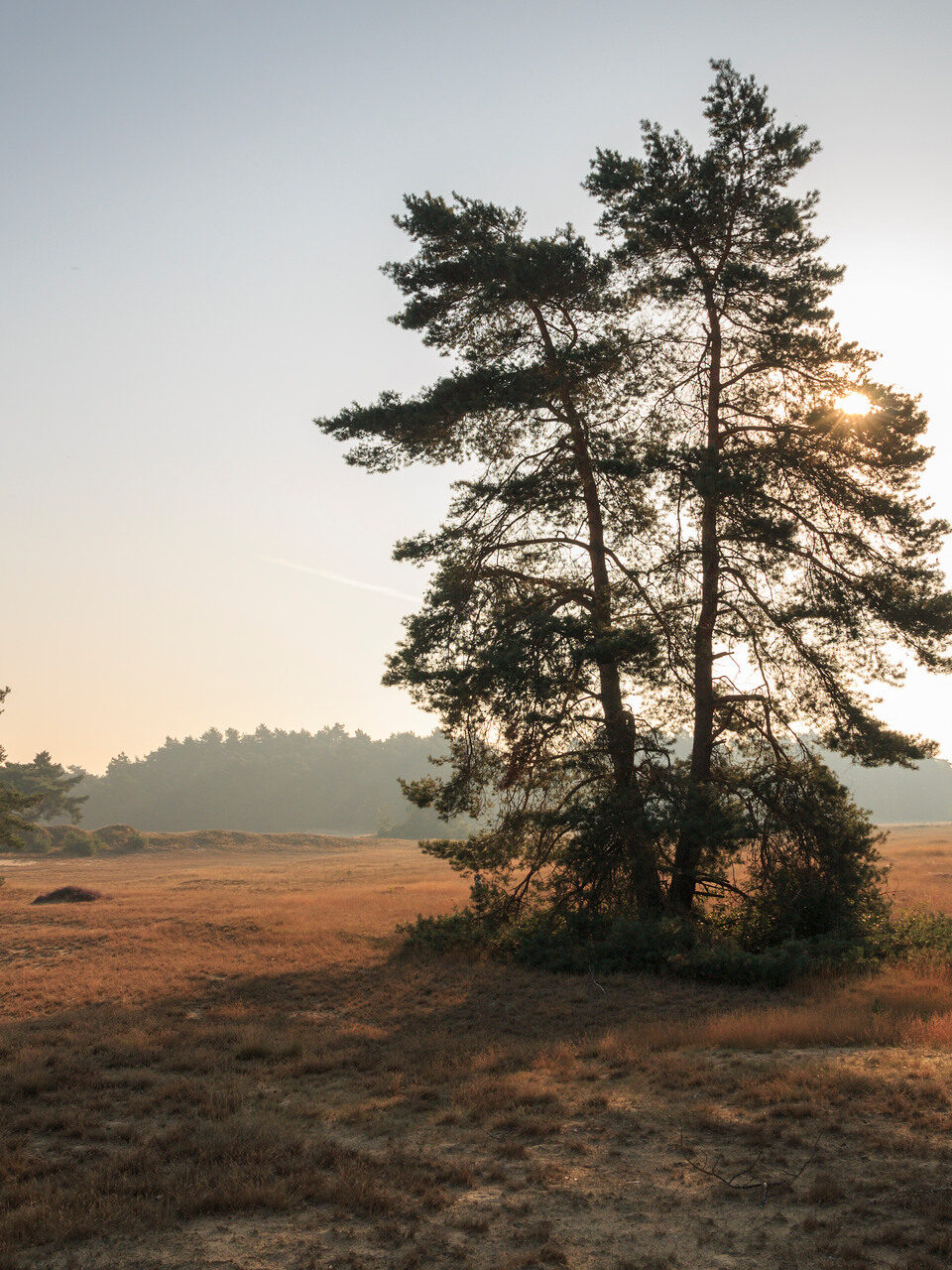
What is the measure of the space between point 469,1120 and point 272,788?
5654 inches

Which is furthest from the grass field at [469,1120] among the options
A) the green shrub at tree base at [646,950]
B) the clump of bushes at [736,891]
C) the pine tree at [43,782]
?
the pine tree at [43,782]

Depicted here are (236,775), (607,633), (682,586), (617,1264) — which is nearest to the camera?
(617,1264)

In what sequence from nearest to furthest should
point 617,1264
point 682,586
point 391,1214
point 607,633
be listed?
point 617,1264, point 391,1214, point 607,633, point 682,586

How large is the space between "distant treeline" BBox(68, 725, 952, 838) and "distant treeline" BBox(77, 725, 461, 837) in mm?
175

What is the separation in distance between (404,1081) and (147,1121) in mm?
2868

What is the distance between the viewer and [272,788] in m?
146

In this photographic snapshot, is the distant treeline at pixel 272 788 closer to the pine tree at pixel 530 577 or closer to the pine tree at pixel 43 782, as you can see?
the pine tree at pixel 43 782

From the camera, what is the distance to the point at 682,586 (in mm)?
19094

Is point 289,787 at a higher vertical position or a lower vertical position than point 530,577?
lower

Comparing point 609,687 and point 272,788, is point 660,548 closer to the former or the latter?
point 609,687

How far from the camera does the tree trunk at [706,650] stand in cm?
1769

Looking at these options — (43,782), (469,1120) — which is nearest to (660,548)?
(469,1120)

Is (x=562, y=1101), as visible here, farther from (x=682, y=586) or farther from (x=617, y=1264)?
(x=682, y=586)

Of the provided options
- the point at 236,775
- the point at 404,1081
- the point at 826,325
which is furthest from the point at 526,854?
the point at 236,775
